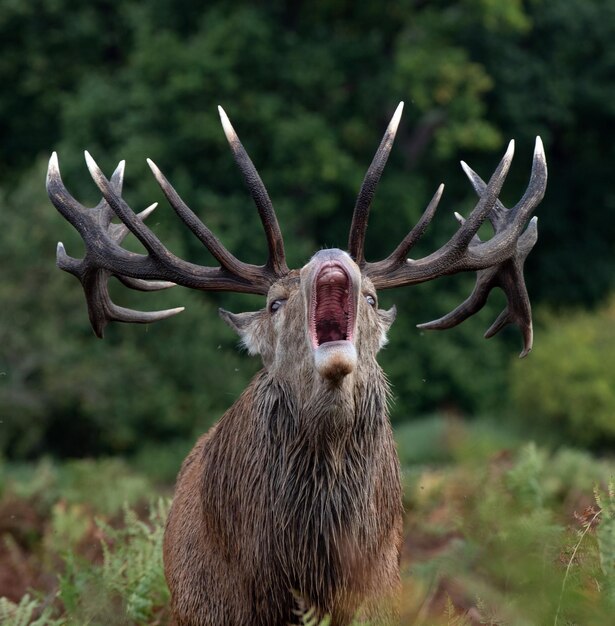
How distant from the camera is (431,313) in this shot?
28484 mm

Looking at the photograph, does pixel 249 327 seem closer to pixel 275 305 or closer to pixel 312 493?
pixel 275 305

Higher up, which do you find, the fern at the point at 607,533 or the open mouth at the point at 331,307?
the open mouth at the point at 331,307

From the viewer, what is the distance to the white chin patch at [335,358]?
4.82 m

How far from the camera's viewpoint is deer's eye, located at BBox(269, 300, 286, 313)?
5.51 metres

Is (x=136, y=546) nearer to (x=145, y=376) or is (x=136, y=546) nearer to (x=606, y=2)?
(x=145, y=376)

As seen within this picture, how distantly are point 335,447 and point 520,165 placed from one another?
90.8 ft

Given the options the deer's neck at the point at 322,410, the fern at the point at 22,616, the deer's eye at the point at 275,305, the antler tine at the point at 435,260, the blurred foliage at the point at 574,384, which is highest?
the antler tine at the point at 435,260

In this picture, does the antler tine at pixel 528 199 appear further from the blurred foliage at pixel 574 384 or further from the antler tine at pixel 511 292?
the blurred foliage at pixel 574 384

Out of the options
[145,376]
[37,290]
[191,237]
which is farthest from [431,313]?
[37,290]

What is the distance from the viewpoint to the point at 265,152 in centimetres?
2759

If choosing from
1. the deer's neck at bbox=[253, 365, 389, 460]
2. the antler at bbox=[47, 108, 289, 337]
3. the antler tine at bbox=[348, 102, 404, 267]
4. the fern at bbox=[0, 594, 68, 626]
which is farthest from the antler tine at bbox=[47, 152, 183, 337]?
the fern at bbox=[0, 594, 68, 626]

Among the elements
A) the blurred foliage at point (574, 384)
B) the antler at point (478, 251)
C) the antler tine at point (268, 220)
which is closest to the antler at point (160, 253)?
the antler tine at point (268, 220)

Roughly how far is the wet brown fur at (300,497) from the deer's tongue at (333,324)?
10 cm

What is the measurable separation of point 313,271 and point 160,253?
1110mm
